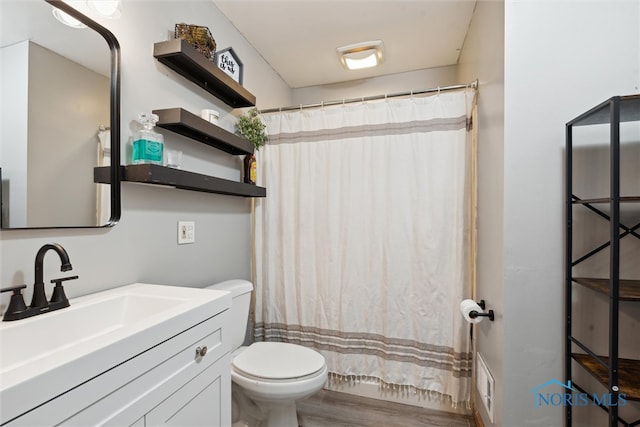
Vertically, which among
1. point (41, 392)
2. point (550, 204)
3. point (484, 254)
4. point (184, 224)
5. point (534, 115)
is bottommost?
point (41, 392)

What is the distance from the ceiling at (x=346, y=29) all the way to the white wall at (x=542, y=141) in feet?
2.58

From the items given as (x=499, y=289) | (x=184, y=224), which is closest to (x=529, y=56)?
(x=499, y=289)

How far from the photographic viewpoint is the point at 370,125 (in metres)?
1.98

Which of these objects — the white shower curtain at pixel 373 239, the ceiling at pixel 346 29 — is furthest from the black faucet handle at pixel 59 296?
the ceiling at pixel 346 29

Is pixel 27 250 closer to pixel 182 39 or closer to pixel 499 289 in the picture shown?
pixel 182 39

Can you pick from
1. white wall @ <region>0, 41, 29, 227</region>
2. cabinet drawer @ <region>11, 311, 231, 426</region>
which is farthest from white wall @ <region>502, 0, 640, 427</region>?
white wall @ <region>0, 41, 29, 227</region>

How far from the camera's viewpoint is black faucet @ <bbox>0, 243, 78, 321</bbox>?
0.85 meters

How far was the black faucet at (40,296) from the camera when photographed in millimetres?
853

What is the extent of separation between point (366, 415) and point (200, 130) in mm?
1910

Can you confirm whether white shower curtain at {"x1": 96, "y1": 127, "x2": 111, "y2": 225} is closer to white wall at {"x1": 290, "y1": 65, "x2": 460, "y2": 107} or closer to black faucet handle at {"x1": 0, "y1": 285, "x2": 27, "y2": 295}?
black faucet handle at {"x1": 0, "y1": 285, "x2": 27, "y2": 295}

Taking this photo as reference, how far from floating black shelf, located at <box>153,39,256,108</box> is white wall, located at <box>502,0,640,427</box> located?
4.53 feet

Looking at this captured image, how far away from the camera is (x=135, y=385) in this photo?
2.46 ft

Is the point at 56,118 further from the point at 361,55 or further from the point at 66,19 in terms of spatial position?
the point at 361,55

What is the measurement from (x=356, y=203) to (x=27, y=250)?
1.58m
